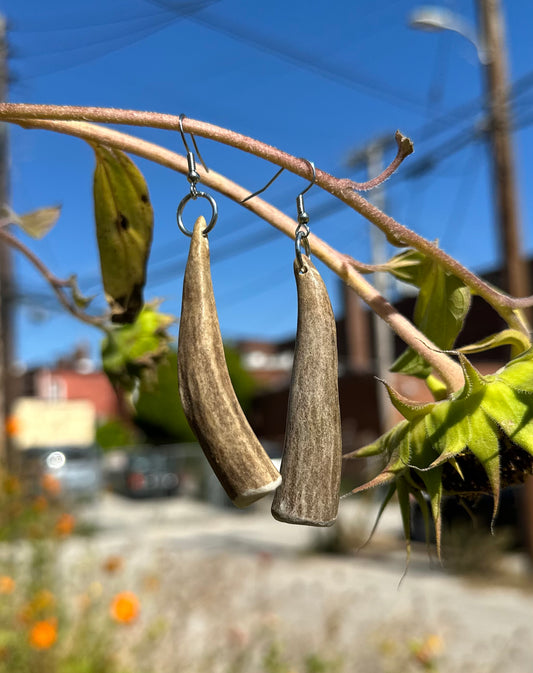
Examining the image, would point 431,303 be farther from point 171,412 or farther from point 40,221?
point 171,412

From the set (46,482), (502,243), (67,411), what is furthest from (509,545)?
(67,411)

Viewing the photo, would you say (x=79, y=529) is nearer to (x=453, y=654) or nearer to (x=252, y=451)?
(x=453, y=654)

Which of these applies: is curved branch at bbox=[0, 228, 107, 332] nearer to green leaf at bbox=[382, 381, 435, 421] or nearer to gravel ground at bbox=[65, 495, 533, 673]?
green leaf at bbox=[382, 381, 435, 421]

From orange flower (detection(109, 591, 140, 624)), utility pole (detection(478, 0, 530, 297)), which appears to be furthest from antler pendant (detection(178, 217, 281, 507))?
utility pole (detection(478, 0, 530, 297))

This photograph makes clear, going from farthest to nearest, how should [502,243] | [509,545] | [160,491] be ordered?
[160,491] → [509,545] → [502,243]

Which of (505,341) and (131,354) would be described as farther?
(131,354)

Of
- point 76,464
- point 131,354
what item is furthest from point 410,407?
point 76,464

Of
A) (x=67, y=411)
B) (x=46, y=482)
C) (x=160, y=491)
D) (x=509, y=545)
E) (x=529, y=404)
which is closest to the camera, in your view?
(x=529, y=404)
